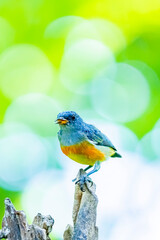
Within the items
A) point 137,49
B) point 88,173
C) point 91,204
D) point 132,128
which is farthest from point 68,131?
point 137,49

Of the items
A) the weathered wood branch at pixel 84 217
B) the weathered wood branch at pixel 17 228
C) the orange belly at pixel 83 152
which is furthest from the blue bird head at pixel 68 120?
the weathered wood branch at pixel 17 228

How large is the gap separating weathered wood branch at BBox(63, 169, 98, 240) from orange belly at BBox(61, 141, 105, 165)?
0.38 metres

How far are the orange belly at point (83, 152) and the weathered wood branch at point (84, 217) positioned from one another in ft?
1.24

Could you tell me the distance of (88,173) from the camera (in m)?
3.25

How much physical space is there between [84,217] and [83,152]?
0.69m

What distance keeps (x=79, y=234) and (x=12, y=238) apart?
464mm

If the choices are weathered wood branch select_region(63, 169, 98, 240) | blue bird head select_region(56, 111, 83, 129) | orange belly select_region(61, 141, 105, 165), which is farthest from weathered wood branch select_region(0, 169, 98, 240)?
blue bird head select_region(56, 111, 83, 129)

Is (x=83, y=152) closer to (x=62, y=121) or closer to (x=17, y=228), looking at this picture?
(x=62, y=121)

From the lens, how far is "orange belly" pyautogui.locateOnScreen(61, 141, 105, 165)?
3.38m

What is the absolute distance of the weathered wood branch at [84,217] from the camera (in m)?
2.76

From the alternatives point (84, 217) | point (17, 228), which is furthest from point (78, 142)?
point (17, 228)

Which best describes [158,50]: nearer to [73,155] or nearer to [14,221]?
[73,155]

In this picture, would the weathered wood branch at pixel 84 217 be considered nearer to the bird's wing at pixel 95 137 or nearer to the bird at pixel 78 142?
the bird at pixel 78 142

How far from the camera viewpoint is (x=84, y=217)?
2842 mm
